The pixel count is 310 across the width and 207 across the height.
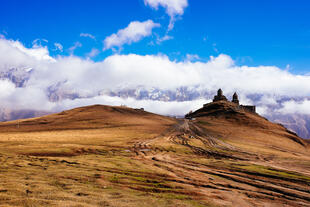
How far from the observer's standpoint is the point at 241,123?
270ft

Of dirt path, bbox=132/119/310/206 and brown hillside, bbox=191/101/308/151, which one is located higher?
brown hillside, bbox=191/101/308/151

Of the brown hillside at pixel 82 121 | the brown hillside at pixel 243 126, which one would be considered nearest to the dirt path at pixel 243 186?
the brown hillside at pixel 243 126

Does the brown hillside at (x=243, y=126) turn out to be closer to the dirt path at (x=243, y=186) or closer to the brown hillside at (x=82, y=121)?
the brown hillside at (x=82, y=121)

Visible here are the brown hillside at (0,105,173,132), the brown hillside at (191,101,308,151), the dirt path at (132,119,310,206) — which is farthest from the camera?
the brown hillside at (191,101,308,151)

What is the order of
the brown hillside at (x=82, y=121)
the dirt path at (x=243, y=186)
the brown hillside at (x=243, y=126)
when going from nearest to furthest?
the dirt path at (x=243, y=186) < the brown hillside at (x=82, y=121) < the brown hillside at (x=243, y=126)

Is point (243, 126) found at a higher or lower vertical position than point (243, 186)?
higher

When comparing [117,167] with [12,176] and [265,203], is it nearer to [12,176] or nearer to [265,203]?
[12,176]

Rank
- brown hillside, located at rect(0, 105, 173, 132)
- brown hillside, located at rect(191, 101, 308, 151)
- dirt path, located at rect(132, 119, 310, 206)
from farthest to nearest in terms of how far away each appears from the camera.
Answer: brown hillside, located at rect(191, 101, 308, 151) → brown hillside, located at rect(0, 105, 173, 132) → dirt path, located at rect(132, 119, 310, 206)

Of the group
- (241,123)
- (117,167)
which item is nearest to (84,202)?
(117,167)

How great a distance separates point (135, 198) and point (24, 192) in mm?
5201

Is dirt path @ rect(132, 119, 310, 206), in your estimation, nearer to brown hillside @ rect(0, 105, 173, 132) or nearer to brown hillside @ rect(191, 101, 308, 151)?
brown hillside @ rect(191, 101, 308, 151)

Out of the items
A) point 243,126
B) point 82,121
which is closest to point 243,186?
point 82,121

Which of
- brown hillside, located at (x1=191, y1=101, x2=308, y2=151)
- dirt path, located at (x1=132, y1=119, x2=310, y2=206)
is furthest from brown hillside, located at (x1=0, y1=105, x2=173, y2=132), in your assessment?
dirt path, located at (x1=132, y1=119, x2=310, y2=206)

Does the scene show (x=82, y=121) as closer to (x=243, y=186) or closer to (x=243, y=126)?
(x=243, y=126)
